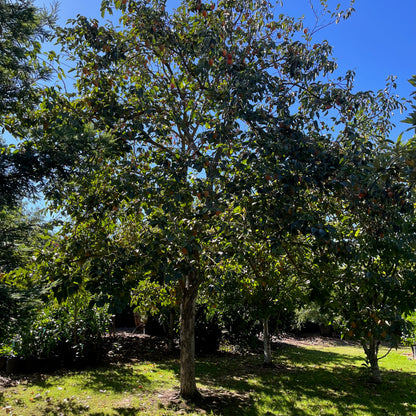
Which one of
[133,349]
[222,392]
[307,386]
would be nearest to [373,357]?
[307,386]

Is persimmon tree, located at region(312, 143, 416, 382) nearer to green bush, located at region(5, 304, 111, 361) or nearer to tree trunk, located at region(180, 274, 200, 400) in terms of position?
tree trunk, located at region(180, 274, 200, 400)

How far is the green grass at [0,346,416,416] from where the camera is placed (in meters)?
6.25

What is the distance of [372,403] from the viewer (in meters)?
6.91

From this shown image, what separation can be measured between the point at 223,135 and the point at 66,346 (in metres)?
7.58

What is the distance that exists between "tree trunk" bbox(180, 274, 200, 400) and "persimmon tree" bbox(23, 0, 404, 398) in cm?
2

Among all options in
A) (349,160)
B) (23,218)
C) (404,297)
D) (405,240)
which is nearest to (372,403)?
(404,297)

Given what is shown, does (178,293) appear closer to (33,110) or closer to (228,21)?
(33,110)

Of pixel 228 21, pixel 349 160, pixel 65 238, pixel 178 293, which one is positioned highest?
pixel 228 21

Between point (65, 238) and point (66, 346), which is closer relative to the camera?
point (65, 238)

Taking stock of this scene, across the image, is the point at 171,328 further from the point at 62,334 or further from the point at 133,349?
the point at 62,334

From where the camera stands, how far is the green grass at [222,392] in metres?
6.25

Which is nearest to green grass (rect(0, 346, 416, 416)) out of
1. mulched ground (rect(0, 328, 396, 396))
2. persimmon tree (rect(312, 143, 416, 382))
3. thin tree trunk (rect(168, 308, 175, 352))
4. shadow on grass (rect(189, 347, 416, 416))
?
shadow on grass (rect(189, 347, 416, 416))

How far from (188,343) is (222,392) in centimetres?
168

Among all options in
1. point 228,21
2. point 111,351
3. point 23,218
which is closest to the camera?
point 23,218
